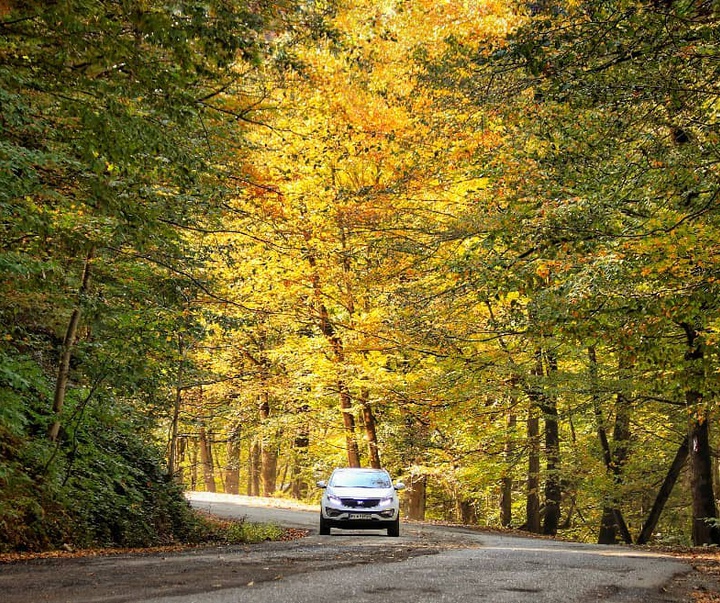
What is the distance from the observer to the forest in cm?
947

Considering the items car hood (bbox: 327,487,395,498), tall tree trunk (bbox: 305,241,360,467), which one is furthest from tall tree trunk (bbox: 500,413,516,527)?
car hood (bbox: 327,487,395,498)

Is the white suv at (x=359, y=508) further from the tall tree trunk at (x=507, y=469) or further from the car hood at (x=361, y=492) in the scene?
the tall tree trunk at (x=507, y=469)

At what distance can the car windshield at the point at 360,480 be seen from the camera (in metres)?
19.1

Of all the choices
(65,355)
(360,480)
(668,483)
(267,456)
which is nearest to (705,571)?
(360,480)

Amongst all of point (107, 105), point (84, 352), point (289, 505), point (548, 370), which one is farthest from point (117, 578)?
point (289, 505)

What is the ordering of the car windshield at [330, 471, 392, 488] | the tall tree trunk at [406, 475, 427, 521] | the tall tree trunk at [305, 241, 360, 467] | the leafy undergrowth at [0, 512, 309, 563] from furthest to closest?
1. the tall tree trunk at [406, 475, 427, 521]
2. the tall tree trunk at [305, 241, 360, 467]
3. the car windshield at [330, 471, 392, 488]
4. the leafy undergrowth at [0, 512, 309, 563]

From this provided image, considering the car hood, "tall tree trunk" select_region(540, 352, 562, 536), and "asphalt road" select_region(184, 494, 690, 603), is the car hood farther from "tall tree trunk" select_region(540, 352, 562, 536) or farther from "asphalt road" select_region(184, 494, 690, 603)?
"tall tree trunk" select_region(540, 352, 562, 536)

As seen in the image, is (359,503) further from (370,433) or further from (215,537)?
(370,433)

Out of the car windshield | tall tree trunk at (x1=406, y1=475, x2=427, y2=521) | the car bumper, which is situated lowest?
tall tree trunk at (x1=406, y1=475, x2=427, y2=521)

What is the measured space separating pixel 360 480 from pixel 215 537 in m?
3.93

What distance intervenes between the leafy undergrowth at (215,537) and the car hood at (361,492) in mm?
1264

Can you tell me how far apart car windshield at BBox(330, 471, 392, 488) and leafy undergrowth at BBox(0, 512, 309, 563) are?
1486mm

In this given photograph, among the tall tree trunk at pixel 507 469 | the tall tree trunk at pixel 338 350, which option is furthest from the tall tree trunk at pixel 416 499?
the tall tree trunk at pixel 338 350

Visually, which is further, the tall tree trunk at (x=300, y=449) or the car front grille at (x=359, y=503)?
the tall tree trunk at (x=300, y=449)
